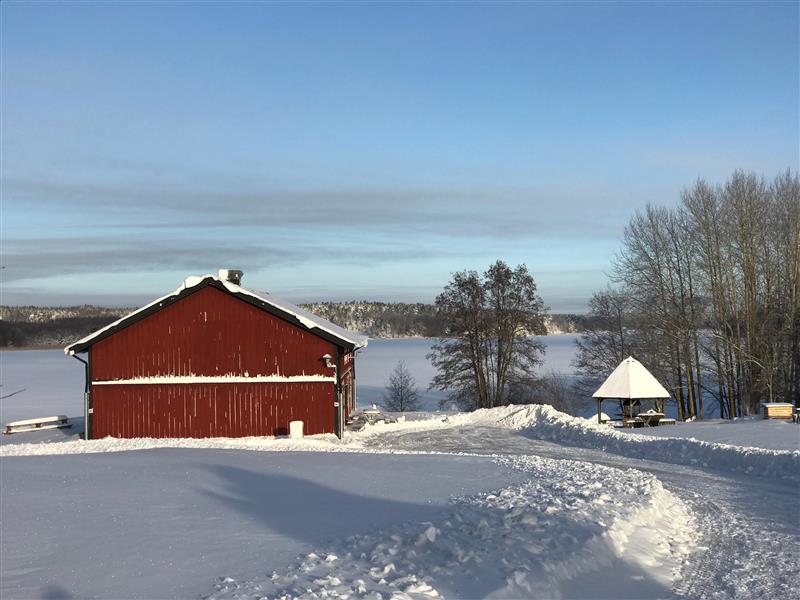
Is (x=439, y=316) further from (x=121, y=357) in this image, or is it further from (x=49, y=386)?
(x=49, y=386)

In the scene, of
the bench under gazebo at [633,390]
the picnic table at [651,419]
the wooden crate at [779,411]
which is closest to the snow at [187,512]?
the bench under gazebo at [633,390]

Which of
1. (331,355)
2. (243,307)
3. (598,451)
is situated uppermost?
(243,307)

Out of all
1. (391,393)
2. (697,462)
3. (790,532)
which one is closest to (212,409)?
(697,462)

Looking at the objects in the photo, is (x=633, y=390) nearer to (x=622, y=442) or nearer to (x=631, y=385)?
(x=631, y=385)

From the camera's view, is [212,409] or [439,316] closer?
[212,409]

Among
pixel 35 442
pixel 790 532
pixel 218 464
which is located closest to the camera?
pixel 790 532

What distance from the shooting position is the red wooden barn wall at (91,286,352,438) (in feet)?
86.6

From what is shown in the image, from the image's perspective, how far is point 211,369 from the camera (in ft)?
87.1

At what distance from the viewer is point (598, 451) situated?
74.7ft

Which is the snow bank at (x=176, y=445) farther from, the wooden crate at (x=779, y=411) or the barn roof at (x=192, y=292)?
the wooden crate at (x=779, y=411)

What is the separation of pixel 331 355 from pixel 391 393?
98.4ft

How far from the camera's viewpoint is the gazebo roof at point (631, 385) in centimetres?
3120

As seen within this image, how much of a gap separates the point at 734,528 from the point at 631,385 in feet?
67.6

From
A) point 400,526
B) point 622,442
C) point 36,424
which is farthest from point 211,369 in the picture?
point 400,526
